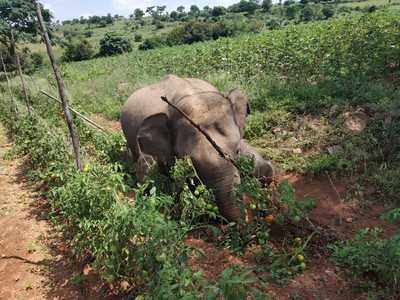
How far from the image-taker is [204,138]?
191 inches

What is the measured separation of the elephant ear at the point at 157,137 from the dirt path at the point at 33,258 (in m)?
1.84

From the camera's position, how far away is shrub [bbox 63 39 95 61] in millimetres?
42438

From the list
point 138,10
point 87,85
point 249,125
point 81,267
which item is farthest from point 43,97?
point 138,10

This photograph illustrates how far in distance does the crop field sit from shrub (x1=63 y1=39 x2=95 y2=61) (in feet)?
106

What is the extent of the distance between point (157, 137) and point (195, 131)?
83 centimetres

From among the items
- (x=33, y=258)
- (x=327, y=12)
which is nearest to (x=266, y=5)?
(x=327, y=12)

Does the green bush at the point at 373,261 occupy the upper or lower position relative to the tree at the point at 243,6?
lower

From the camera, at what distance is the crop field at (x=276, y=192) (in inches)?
136

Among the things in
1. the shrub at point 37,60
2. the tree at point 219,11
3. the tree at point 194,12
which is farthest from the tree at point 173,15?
the shrub at point 37,60

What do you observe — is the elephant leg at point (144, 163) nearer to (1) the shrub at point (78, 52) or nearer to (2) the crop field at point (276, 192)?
(2) the crop field at point (276, 192)

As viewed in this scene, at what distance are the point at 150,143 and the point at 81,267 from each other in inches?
77.5

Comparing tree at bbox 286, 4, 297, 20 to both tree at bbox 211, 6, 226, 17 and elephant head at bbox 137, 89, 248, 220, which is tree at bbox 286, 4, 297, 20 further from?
elephant head at bbox 137, 89, 248, 220

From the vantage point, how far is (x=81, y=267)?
4645 mm

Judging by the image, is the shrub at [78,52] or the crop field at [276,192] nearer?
the crop field at [276,192]
